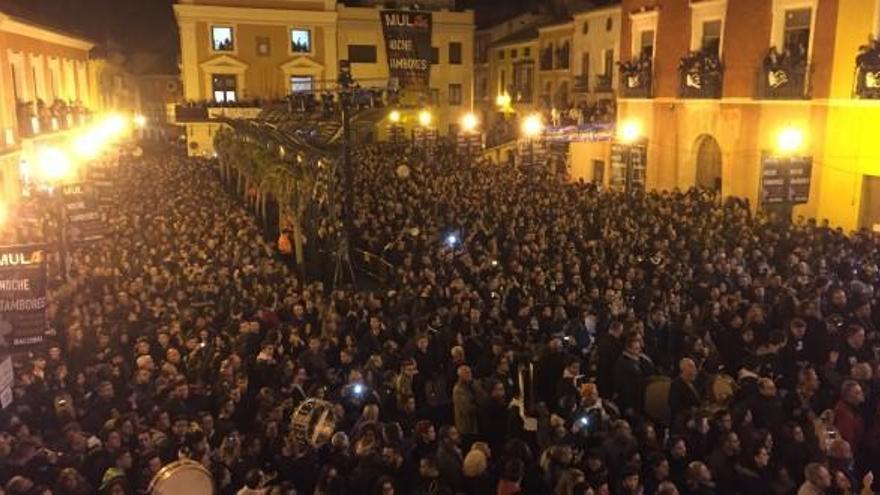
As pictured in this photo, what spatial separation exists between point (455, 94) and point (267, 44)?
12941 mm

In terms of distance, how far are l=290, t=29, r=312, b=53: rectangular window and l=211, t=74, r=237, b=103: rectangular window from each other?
152 inches

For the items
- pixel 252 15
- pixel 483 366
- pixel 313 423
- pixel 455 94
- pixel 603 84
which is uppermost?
pixel 252 15

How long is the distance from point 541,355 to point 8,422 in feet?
19.2

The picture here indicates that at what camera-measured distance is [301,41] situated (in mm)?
46125

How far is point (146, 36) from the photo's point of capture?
66.8 metres

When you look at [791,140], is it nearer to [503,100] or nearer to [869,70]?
[869,70]

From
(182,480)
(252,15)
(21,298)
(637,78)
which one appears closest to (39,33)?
(252,15)

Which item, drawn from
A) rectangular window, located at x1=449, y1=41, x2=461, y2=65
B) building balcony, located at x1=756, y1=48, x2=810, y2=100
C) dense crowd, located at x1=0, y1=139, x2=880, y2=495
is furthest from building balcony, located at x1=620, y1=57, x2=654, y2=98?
rectangular window, located at x1=449, y1=41, x2=461, y2=65

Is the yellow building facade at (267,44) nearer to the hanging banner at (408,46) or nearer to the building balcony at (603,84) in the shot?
the building balcony at (603,84)

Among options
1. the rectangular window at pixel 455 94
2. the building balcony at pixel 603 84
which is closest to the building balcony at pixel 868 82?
the building balcony at pixel 603 84

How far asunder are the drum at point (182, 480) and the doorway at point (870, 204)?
16649 mm

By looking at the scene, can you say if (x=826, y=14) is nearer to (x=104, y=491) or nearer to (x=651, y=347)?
(x=651, y=347)

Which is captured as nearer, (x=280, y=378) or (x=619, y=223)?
(x=280, y=378)

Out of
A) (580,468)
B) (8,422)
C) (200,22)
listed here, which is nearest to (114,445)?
(8,422)
